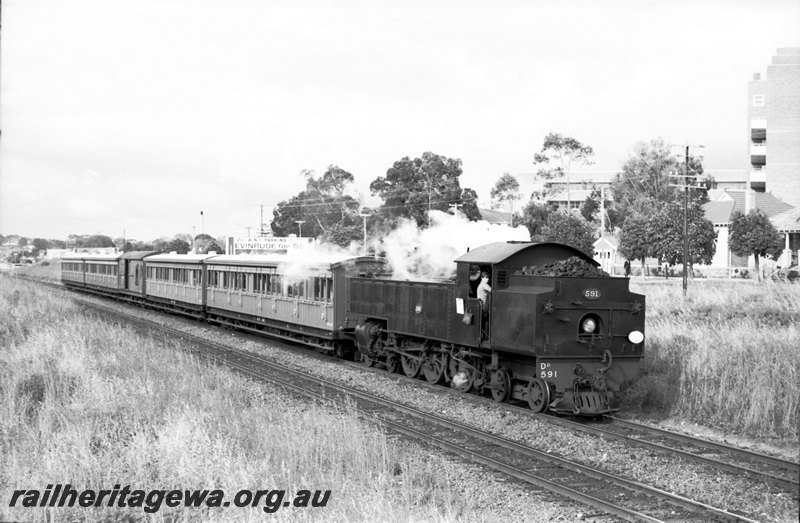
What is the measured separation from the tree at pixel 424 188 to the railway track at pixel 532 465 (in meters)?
36.8

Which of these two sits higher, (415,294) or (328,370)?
(415,294)

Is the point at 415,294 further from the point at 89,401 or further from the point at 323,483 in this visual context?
the point at 323,483

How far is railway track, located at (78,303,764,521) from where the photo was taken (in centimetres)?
767

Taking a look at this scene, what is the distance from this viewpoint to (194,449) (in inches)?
329

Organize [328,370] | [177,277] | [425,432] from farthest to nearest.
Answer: [177,277], [328,370], [425,432]

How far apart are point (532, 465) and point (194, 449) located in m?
4.27

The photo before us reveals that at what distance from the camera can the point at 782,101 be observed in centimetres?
6981

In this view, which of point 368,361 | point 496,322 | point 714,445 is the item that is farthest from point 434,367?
point 714,445

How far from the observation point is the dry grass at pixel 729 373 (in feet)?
37.1

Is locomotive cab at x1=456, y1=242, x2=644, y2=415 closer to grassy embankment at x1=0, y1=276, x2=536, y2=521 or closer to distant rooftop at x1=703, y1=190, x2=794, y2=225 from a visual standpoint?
grassy embankment at x1=0, y1=276, x2=536, y2=521

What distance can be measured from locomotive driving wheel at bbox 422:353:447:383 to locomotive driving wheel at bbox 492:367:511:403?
1.76 m

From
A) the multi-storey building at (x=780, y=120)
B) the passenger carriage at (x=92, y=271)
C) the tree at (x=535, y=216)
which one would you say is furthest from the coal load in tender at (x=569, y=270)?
the multi-storey building at (x=780, y=120)

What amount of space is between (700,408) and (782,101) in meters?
68.4

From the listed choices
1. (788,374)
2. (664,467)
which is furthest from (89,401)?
(788,374)
